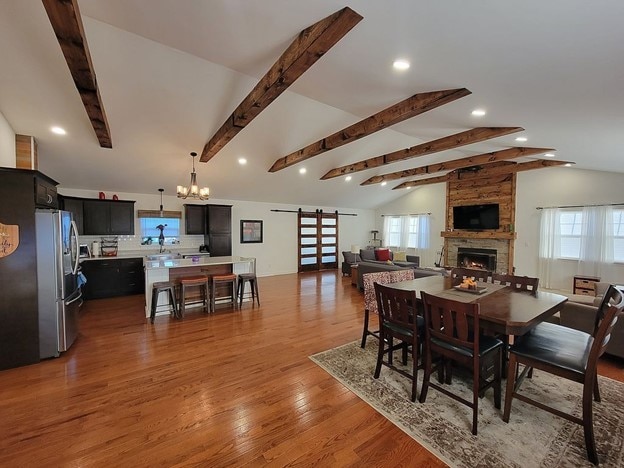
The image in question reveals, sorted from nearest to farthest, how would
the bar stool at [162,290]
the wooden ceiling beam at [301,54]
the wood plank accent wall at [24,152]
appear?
1. the wooden ceiling beam at [301,54]
2. the wood plank accent wall at [24,152]
3. the bar stool at [162,290]

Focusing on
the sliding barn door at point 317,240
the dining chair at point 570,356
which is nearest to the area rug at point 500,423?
the dining chair at point 570,356

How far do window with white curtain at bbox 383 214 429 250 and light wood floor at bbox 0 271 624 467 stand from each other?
657cm

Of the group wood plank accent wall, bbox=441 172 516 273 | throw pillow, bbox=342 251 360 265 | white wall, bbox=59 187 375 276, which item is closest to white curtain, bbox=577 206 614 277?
wood plank accent wall, bbox=441 172 516 273

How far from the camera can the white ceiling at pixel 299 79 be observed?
1.58m

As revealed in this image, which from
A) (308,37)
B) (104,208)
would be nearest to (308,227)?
(104,208)

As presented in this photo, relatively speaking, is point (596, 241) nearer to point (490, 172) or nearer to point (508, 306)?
point (490, 172)

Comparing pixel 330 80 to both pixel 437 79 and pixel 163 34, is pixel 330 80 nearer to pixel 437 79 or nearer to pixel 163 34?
pixel 437 79

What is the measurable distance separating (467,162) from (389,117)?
4103 millimetres

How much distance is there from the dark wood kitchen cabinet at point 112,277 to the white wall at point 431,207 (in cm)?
854

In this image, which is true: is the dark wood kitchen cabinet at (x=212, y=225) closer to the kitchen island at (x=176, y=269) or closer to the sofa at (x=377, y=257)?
the kitchen island at (x=176, y=269)

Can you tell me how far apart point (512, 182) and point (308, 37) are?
7.51 meters

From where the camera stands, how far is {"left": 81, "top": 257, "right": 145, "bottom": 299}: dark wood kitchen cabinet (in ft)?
18.6

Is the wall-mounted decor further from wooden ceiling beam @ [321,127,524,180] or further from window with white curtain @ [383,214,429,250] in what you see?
window with white curtain @ [383,214,429,250]

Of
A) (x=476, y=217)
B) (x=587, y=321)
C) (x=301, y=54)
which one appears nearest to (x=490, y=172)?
(x=476, y=217)
